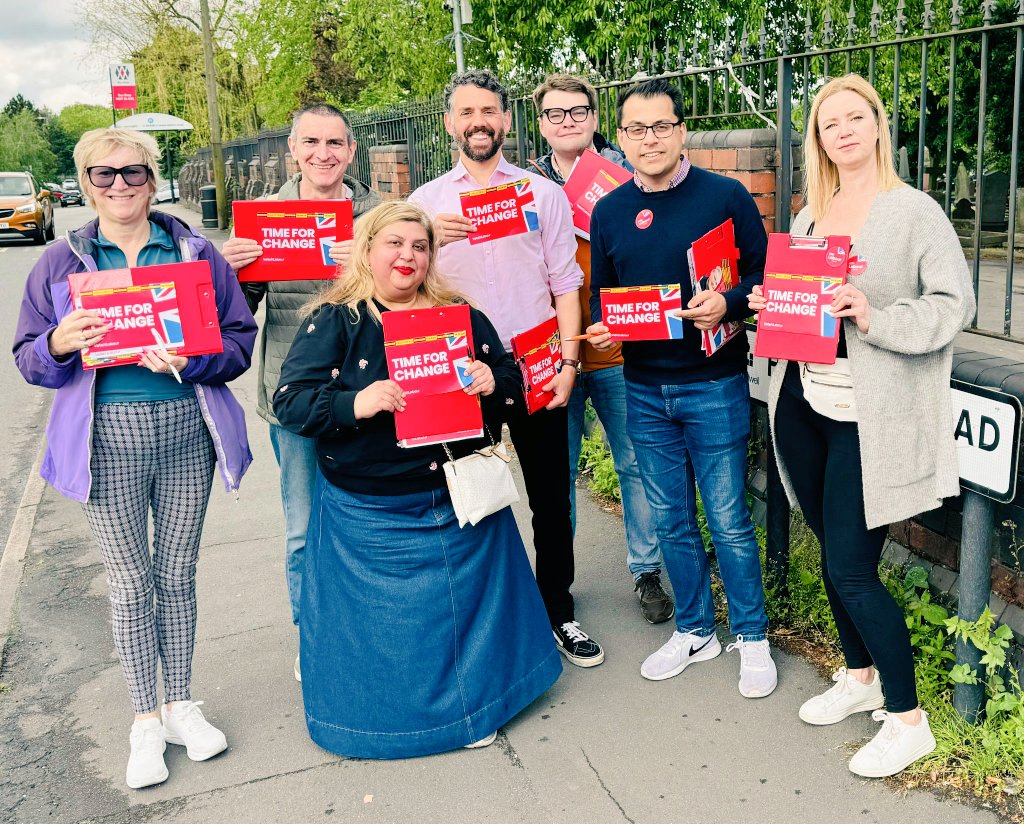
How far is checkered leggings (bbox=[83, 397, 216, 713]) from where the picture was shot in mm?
3248

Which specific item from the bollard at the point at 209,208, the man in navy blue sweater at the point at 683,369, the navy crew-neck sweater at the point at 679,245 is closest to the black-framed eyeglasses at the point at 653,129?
the man in navy blue sweater at the point at 683,369

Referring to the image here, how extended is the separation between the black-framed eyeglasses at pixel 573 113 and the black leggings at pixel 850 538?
1.59 metres

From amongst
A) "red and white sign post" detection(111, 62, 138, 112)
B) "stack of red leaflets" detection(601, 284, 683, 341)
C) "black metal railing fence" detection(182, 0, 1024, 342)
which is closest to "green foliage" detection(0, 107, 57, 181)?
"red and white sign post" detection(111, 62, 138, 112)

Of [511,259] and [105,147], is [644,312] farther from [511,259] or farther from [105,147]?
[105,147]

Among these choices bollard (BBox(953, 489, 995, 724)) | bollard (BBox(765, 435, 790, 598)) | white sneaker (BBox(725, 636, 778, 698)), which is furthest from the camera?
bollard (BBox(765, 435, 790, 598))

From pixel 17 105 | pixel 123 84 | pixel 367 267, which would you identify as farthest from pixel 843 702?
pixel 17 105

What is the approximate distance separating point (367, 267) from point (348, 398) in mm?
462

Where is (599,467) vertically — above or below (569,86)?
below

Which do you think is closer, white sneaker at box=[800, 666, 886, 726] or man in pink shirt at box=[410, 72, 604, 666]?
white sneaker at box=[800, 666, 886, 726]

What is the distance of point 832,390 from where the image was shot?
3.05 metres

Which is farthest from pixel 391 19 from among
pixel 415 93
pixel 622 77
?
pixel 622 77

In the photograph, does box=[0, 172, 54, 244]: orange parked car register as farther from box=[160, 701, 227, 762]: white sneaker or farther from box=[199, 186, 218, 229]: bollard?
box=[160, 701, 227, 762]: white sneaker

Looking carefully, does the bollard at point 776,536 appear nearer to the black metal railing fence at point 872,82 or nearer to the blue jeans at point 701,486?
the blue jeans at point 701,486

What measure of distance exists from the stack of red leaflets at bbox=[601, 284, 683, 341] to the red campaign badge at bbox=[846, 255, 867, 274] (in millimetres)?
698
